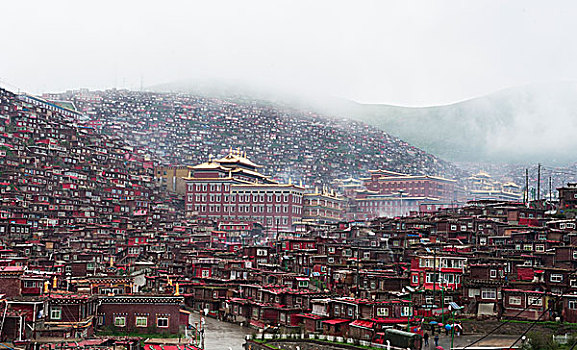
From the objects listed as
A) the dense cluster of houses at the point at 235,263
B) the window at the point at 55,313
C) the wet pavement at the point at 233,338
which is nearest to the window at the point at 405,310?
the dense cluster of houses at the point at 235,263

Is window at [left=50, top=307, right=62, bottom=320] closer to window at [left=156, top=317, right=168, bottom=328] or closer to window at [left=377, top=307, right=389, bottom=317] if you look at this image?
window at [left=156, top=317, right=168, bottom=328]

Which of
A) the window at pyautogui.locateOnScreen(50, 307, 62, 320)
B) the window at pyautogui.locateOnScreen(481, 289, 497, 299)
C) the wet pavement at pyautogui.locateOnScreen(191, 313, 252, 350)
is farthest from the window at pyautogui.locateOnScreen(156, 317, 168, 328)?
the window at pyautogui.locateOnScreen(481, 289, 497, 299)

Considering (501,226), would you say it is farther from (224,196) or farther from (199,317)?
(224,196)

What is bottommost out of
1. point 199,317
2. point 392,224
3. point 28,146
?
point 199,317

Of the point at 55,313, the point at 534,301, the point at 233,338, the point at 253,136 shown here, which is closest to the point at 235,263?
the point at 233,338

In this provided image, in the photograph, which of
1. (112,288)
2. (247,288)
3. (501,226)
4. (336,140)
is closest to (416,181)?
(336,140)
